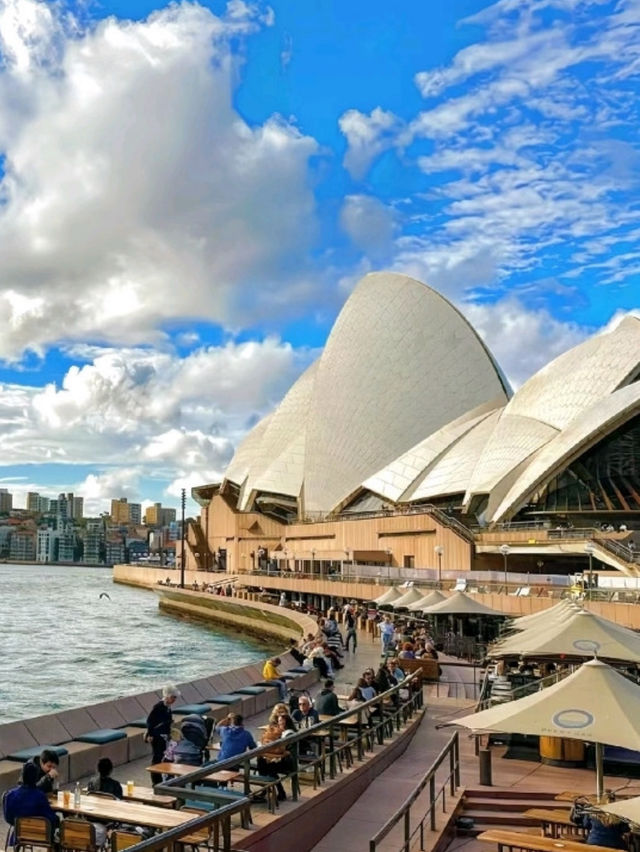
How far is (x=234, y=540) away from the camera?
219 ft

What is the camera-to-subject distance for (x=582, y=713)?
261 inches

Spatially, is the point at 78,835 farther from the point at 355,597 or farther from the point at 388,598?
the point at 355,597

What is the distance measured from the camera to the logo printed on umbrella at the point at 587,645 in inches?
372

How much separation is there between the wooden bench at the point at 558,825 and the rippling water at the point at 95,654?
41.4ft

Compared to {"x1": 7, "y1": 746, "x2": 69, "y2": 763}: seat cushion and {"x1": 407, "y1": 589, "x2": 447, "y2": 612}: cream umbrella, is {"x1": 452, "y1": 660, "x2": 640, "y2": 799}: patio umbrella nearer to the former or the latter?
{"x1": 7, "y1": 746, "x2": 69, "y2": 763}: seat cushion

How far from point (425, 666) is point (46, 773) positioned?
1016 centimetres

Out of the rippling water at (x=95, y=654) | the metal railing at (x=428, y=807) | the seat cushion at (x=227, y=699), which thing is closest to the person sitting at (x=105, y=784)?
the metal railing at (x=428, y=807)

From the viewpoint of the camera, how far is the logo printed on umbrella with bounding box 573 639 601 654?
9.44 meters

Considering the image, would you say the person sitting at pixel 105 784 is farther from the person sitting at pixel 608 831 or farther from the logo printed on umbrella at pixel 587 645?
the logo printed on umbrella at pixel 587 645

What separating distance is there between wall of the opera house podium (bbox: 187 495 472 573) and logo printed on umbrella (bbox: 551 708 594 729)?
28949mm

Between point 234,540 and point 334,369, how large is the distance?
55.8 ft

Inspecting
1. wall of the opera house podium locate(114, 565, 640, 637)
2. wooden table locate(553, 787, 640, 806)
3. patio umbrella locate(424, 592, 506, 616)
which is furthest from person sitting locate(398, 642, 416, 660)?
wooden table locate(553, 787, 640, 806)

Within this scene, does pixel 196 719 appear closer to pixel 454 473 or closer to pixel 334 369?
pixel 454 473

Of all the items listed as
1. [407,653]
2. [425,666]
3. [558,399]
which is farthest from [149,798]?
[558,399]
